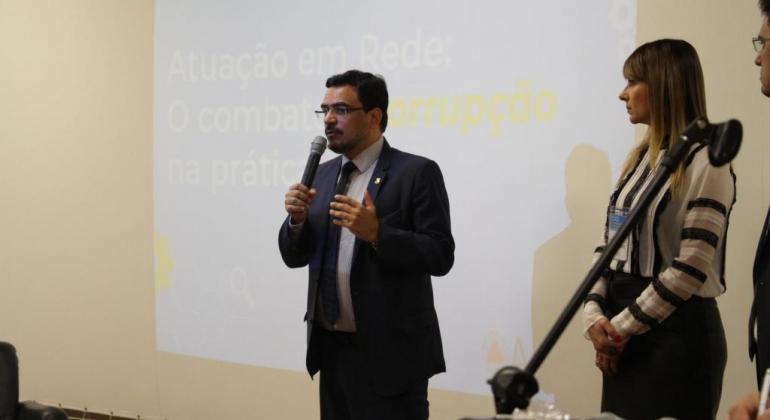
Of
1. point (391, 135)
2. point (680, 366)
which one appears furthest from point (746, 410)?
point (391, 135)

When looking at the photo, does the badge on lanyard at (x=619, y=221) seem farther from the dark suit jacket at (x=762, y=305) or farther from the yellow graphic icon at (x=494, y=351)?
the yellow graphic icon at (x=494, y=351)

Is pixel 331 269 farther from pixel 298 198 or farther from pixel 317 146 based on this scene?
pixel 317 146

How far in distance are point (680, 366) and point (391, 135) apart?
1.85 meters

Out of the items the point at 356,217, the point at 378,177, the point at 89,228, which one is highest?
the point at 378,177

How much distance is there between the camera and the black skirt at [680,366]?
7.11 ft

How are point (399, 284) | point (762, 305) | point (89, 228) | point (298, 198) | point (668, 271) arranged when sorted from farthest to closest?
point (89, 228), point (399, 284), point (298, 198), point (668, 271), point (762, 305)

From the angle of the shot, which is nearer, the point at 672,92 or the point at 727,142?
the point at 727,142

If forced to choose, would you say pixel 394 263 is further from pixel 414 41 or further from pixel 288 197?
pixel 414 41

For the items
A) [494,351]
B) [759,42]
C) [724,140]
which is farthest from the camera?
[494,351]

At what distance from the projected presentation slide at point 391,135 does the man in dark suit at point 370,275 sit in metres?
0.80

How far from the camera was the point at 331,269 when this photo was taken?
2627 millimetres

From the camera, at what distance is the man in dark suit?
2557 millimetres

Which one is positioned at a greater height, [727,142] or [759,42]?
[759,42]

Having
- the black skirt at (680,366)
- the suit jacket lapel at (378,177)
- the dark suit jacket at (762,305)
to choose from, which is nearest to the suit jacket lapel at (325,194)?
the suit jacket lapel at (378,177)
